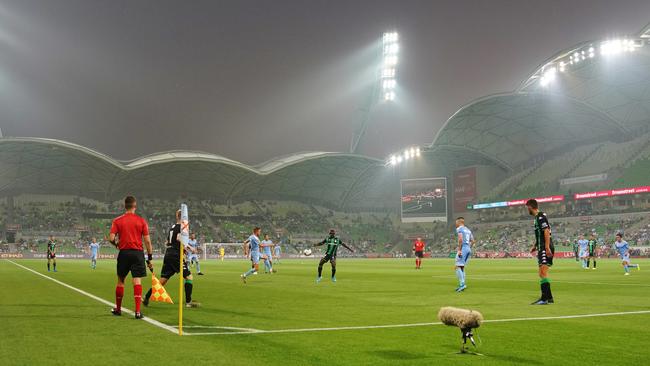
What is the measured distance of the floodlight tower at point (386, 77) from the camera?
83.4 meters

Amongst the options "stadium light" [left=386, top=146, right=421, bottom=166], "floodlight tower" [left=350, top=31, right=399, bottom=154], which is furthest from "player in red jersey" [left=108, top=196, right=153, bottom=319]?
"stadium light" [left=386, top=146, right=421, bottom=166]

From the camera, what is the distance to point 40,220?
88.8 metres

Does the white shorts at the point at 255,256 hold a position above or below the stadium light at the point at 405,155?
below

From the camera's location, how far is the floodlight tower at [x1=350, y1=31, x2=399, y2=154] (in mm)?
83375

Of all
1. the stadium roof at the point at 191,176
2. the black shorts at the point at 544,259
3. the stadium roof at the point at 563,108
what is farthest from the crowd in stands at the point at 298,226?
the black shorts at the point at 544,259

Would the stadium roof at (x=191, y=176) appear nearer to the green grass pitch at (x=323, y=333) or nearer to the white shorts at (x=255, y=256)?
the white shorts at (x=255, y=256)

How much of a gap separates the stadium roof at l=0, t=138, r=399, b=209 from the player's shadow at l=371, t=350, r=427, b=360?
79.5 metres

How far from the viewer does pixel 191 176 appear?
97188mm

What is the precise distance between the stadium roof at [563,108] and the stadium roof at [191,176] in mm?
19492

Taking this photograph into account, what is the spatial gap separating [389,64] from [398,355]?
7958cm

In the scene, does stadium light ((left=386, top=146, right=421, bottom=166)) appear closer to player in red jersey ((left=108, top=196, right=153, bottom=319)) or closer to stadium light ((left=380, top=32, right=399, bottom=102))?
stadium light ((left=380, top=32, right=399, bottom=102))

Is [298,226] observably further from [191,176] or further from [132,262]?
[132,262]

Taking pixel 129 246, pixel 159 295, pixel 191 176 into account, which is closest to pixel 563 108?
pixel 191 176

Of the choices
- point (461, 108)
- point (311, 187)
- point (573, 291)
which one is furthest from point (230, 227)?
point (573, 291)
